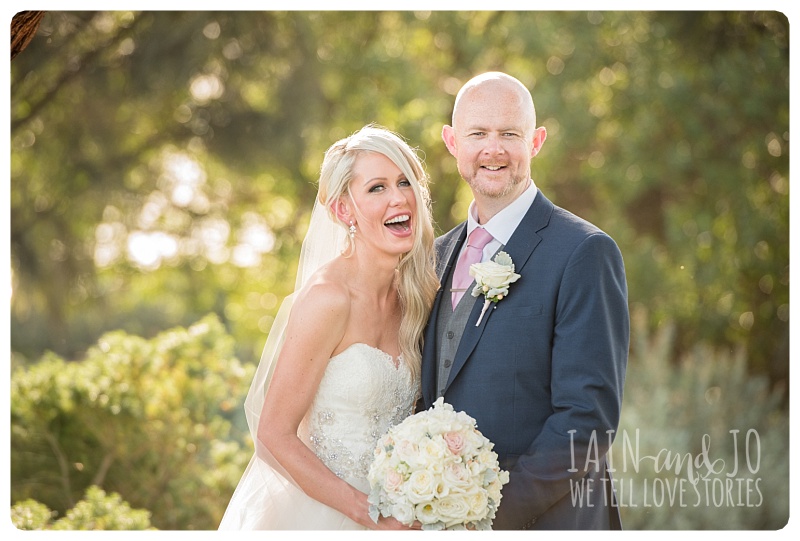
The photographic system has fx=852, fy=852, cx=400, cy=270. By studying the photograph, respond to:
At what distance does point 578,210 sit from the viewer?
1224 cm

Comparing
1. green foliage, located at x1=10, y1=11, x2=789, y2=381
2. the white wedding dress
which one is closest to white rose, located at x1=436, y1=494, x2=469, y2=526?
the white wedding dress

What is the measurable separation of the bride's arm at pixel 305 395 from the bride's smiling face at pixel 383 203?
11.8 inches

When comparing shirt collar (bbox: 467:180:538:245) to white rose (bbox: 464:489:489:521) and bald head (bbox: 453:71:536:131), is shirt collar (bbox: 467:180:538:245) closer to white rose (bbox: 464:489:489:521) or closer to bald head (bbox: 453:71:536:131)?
bald head (bbox: 453:71:536:131)

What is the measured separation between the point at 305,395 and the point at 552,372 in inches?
36.6

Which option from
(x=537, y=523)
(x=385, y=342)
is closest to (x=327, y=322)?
(x=385, y=342)

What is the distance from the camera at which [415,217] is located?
3422 mm

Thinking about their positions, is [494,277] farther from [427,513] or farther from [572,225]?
[427,513]

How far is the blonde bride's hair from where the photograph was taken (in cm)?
340

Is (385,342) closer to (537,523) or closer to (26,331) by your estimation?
(537,523)

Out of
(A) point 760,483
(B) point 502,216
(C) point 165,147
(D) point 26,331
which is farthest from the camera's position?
(C) point 165,147

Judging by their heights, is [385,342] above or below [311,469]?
above

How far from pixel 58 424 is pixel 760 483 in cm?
501

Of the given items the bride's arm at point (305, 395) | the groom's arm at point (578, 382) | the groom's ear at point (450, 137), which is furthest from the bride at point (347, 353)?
the groom's arm at point (578, 382)

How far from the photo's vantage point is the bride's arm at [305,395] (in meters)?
3.18
